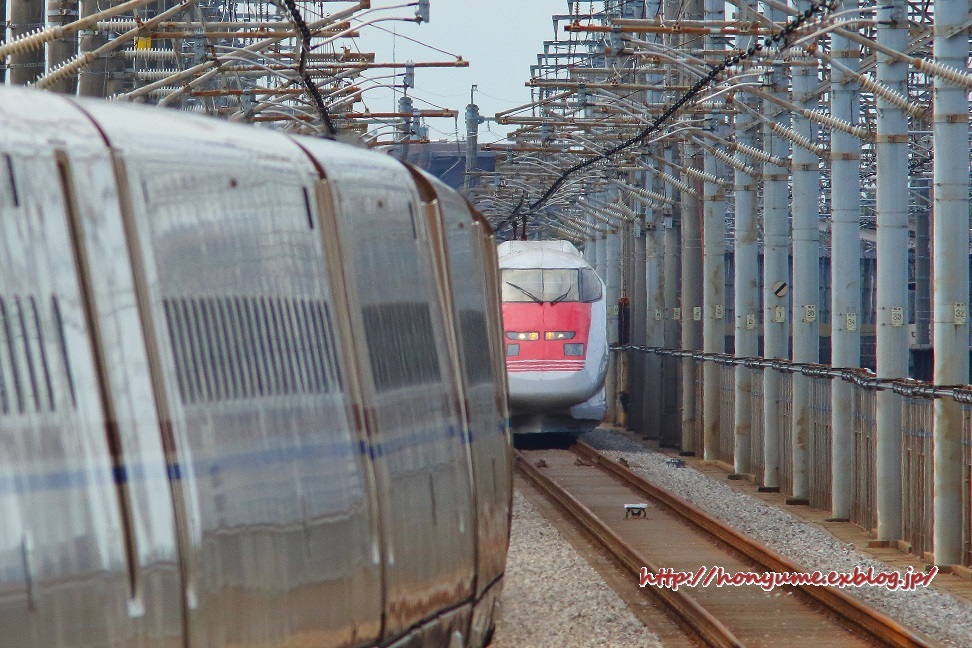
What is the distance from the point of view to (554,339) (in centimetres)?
2753

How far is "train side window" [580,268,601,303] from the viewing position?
1101 inches

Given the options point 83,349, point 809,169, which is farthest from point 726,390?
point 83,349

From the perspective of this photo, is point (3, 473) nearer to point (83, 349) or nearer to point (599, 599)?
point (83, 349)

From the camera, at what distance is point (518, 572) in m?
16.0

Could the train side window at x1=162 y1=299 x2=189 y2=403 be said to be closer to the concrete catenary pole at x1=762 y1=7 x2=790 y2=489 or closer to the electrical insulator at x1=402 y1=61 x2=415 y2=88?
the concrete catenary pole at x1=762 y1=7 x2=790 y2=489

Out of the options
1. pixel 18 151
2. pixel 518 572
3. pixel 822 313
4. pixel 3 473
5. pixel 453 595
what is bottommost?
pixel 822 313

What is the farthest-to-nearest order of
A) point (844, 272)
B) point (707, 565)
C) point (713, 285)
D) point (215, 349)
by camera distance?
point (713, 285) → point (844, 272) → point (707, 565) → point (215, 349)

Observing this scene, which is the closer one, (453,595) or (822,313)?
(453,595)

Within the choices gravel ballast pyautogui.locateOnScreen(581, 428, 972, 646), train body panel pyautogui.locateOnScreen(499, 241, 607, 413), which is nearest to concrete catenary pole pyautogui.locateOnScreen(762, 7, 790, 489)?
gravel ballast pyautogui.locateOnScreen(581, 428, 972, 646)

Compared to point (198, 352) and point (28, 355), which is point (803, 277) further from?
point (28, 355)

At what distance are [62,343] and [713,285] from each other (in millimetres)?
23212

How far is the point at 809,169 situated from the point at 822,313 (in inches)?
1832

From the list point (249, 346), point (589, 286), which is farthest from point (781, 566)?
point (589, 286)

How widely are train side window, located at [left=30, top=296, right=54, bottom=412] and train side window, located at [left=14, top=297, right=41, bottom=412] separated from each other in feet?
0.13
